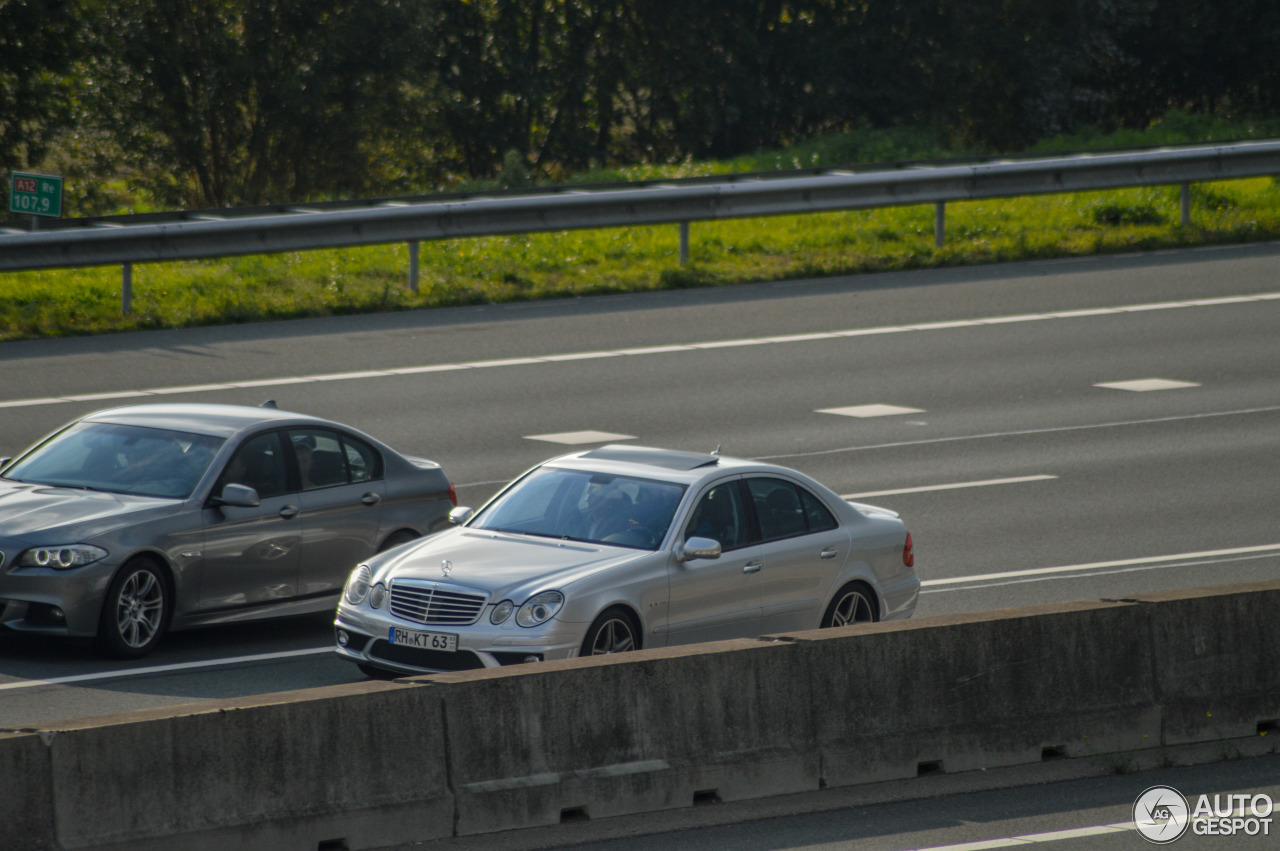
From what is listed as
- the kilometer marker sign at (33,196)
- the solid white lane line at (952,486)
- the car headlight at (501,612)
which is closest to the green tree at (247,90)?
the kilometer marker sign at (33,196)

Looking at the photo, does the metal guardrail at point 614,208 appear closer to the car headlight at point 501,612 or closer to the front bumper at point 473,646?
the front bumper at point 473,646

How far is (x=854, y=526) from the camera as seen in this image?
1177 centimetres

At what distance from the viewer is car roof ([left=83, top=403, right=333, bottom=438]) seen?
39.3 feet

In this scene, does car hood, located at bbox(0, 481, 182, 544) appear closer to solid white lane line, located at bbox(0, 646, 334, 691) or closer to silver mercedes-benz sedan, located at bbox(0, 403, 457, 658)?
silver mercedes-benz sedan, located at bbox(0, 403, 457, 658)

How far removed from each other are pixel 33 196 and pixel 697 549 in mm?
13488

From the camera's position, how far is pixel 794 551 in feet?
37.1

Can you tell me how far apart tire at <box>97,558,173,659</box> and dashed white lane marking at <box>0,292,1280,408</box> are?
22.2 feet

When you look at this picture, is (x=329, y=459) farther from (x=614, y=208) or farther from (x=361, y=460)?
(x=614, y=208)

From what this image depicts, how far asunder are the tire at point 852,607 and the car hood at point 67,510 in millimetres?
4100

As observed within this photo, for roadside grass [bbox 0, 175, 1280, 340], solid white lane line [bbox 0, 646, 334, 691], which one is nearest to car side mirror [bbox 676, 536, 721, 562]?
solid white lane line [bbox 0, 646, 334, 691]

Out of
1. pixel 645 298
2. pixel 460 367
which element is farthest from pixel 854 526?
pixel 645 298

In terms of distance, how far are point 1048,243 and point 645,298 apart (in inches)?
255

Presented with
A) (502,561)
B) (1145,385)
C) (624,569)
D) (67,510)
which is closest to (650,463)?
(624,569)

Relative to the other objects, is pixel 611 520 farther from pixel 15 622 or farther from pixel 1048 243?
pixel 1048 243
